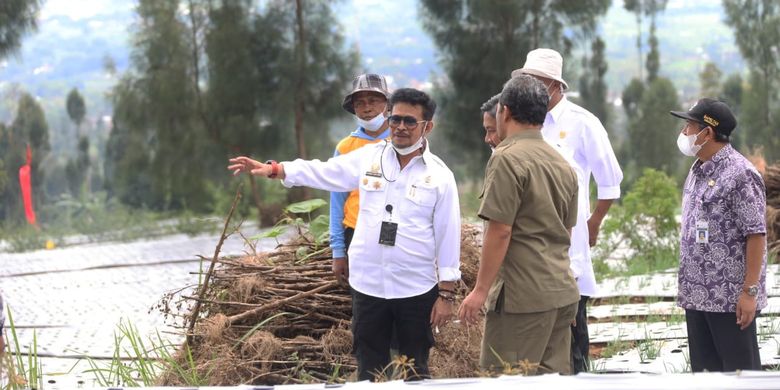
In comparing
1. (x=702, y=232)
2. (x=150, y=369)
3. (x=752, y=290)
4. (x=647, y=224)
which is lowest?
(x=647, y=224)

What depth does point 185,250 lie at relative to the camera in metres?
20.0

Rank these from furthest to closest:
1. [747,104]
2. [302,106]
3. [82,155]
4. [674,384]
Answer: [82,155], [747,104], [302,106], [674,384]

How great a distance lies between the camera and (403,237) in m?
4.68

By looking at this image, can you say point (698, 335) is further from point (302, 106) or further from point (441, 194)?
point (302, 106)

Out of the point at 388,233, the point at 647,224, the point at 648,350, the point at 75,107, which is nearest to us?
the point at 388,233

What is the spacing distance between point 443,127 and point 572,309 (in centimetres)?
2225

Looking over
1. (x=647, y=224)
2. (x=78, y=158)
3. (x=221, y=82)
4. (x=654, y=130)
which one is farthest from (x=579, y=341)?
(x=78, y=158)

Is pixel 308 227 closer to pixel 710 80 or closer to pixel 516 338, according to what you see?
pixel 516 338

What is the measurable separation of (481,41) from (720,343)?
2106 centimetres

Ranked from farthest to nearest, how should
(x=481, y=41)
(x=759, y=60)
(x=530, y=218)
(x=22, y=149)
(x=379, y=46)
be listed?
(x=379, y=46) < (x=22, y=149) < (x=759, y=60) < (x=481, y=41) < (x=530, y=218)

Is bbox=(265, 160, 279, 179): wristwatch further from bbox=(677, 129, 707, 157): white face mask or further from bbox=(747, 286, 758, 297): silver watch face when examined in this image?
bbox=(747, 286, 758, 297): silver watch face

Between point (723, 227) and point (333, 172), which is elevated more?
point (333, 172)

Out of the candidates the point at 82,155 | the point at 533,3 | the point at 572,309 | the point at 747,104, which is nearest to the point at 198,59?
the point at 533,3

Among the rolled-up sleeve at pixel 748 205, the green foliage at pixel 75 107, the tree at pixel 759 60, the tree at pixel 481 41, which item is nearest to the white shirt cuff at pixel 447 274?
the rolled-up sleeve at pixel 748 205
